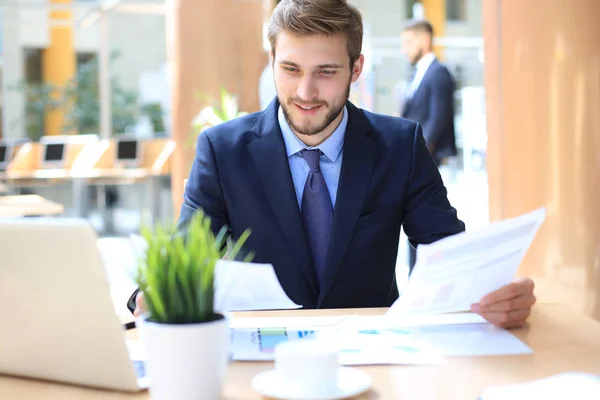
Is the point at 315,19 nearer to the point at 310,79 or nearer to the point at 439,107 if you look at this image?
the point at 310,79

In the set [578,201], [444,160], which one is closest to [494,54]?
[578,201]

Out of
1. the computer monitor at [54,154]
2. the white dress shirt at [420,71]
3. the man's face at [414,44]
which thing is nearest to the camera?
the white dress shirt at [420,71]

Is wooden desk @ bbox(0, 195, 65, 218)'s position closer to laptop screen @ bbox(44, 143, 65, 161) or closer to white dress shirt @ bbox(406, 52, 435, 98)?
white dress shirt @ bbox(406, 52, 435, 98)

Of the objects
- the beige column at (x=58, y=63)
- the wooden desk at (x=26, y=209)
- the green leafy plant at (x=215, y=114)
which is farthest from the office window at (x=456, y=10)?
the wooden desk at (x=26, y=209)

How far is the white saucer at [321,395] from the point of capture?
102 centimetres

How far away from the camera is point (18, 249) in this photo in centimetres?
110

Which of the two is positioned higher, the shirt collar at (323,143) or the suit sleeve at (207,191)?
the shirt collar at (323,143)

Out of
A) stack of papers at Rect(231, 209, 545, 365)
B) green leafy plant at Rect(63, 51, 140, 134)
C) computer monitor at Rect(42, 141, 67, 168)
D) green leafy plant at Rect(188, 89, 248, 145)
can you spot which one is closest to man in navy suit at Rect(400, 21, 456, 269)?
green leafy plant at Rect(188, 89, 248, 145)

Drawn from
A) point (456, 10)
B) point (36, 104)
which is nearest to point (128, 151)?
point (36, 104)

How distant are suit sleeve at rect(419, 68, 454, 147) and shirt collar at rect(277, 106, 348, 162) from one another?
132 inches

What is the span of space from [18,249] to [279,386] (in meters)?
0.38

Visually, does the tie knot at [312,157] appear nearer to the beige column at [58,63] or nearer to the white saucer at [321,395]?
the white saucer at [321,395]

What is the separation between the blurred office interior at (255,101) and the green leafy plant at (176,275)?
1.5 inches

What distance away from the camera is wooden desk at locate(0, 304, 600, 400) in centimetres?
108
